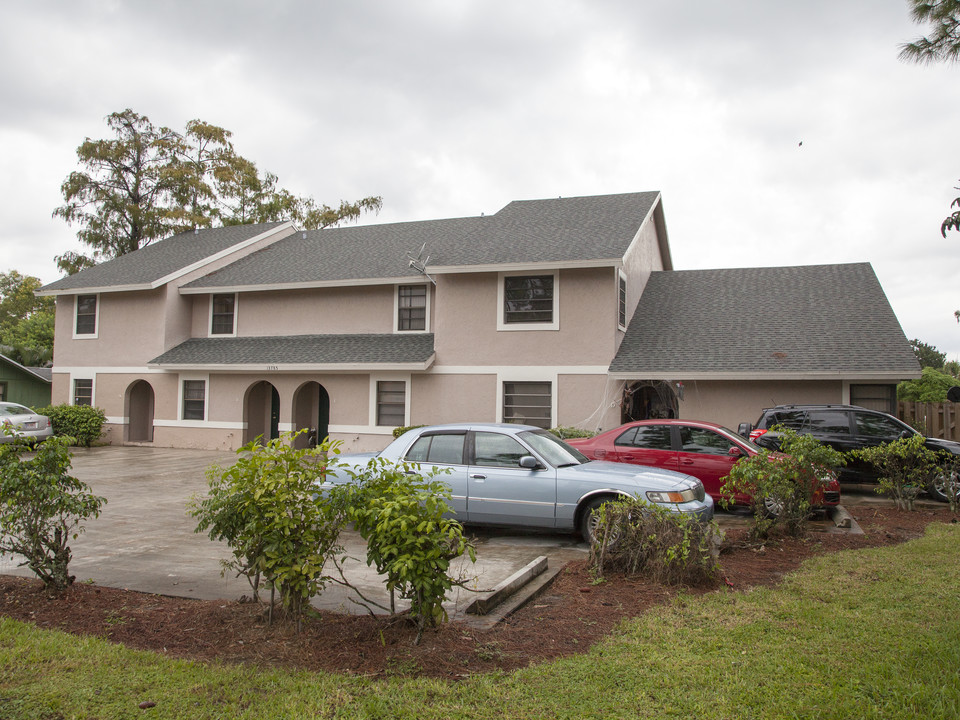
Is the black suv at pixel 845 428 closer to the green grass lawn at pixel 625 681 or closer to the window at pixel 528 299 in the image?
the window at pixel 528 299

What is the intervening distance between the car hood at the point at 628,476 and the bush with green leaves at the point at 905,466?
151 inches

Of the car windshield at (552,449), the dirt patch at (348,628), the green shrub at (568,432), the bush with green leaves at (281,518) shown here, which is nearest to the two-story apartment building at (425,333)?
the green shrub at (568,432)

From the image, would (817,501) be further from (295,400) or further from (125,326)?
(125,326)

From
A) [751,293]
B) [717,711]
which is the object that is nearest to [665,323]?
[751,293]

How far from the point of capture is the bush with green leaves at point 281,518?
459 cm

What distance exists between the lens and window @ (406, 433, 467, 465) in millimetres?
8789

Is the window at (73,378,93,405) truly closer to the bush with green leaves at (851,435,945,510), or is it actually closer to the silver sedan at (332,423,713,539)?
the silver sedan at (332,423,713,539)

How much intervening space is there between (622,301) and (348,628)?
46.4 ft

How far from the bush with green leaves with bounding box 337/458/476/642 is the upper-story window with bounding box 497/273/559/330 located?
503 inches

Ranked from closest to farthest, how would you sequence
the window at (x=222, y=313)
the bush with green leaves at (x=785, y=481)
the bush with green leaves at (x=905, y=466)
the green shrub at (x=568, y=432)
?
the bush with green leaves at (x=785, y=481)
the bush with green leaves at (x=905, y=466)
the green shrub at (x=568, y=432)
the window at (x=222, y=313)

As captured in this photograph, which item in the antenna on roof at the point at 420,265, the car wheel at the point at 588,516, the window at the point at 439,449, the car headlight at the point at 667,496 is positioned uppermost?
the antenna on roof at the point at 420,265

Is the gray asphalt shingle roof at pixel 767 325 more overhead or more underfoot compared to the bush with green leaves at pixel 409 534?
more overhead

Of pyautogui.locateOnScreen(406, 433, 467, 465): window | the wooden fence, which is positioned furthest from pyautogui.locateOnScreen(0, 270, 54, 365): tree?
the wooden fence

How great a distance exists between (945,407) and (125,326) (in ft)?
78.4
